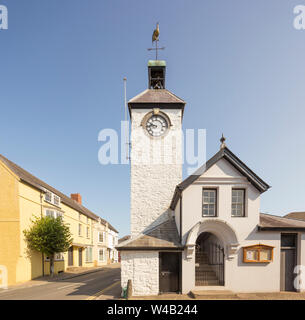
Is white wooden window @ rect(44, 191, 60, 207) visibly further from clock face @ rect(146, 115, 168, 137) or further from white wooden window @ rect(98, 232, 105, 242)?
white wooden window @ rect(98, 232, 105, 242)

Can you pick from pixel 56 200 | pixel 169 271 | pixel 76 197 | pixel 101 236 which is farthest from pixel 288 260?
pixel 76 197

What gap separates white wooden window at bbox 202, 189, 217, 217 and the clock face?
21.7 ft

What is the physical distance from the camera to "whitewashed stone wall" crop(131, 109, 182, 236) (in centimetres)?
1510

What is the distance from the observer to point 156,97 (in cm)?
1664

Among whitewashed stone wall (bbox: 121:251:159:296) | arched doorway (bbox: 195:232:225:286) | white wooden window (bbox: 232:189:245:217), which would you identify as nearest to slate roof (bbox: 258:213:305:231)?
white wooden window (bbox: 232:189:245:217)

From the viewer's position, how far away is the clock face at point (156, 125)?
16.1m

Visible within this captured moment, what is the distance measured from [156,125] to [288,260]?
13119mm

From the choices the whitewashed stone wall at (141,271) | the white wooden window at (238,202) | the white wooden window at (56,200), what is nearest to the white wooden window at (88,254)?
the white wooden window at (56,200)

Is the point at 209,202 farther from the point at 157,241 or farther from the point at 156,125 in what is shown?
the point at 156,125

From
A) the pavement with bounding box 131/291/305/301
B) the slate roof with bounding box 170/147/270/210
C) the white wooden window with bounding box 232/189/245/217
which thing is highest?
the slate roof with bounding box 170/147/270/210

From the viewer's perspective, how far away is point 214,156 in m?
11.9

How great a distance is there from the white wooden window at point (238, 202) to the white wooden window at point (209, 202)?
1227 millimetres

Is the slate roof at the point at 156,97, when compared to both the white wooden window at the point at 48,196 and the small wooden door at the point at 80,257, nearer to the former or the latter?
the white wooden window at the point at 48,196
